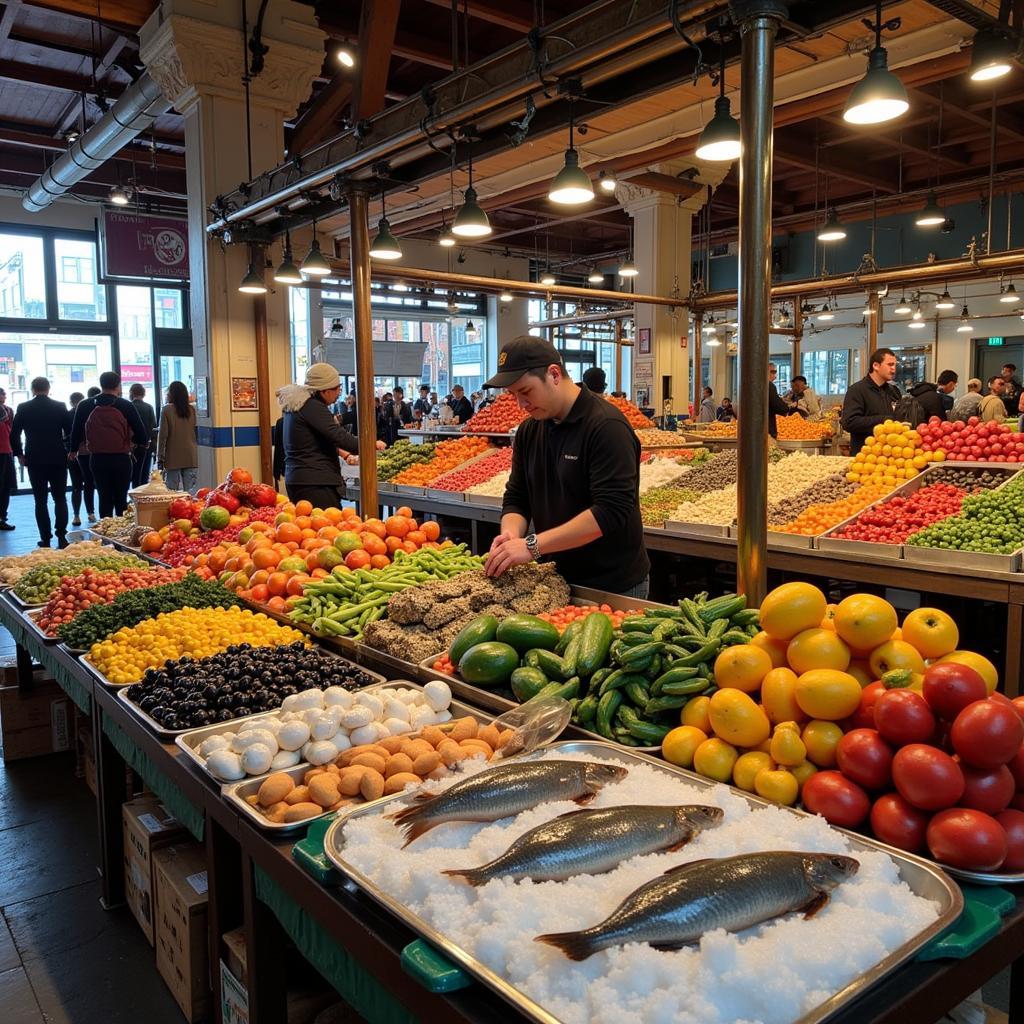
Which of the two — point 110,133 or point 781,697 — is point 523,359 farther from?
point 110,133

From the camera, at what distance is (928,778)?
5.09 ft

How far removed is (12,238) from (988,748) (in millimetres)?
18067

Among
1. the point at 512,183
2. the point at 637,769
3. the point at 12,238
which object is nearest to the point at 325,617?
the point at 637,769

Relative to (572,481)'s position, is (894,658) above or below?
below

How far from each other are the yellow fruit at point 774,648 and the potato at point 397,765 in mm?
869

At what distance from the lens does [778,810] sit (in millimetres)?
1668

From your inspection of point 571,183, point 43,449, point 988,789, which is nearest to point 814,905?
point 988,789

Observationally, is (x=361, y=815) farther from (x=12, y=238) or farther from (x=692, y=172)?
(x=12, y=238)

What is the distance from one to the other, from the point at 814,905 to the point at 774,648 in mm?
773

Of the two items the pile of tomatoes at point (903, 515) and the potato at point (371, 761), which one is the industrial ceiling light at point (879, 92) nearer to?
the pile of tomatoes at point (903, 515)

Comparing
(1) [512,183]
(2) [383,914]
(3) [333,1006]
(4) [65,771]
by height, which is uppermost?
(1) [512,183]

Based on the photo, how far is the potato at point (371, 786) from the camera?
1908 mm

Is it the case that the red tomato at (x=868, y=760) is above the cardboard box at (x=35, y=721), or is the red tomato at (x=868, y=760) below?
above

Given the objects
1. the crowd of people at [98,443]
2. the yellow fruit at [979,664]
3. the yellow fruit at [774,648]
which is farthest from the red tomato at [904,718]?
→ the crowd of people at [98,443]
